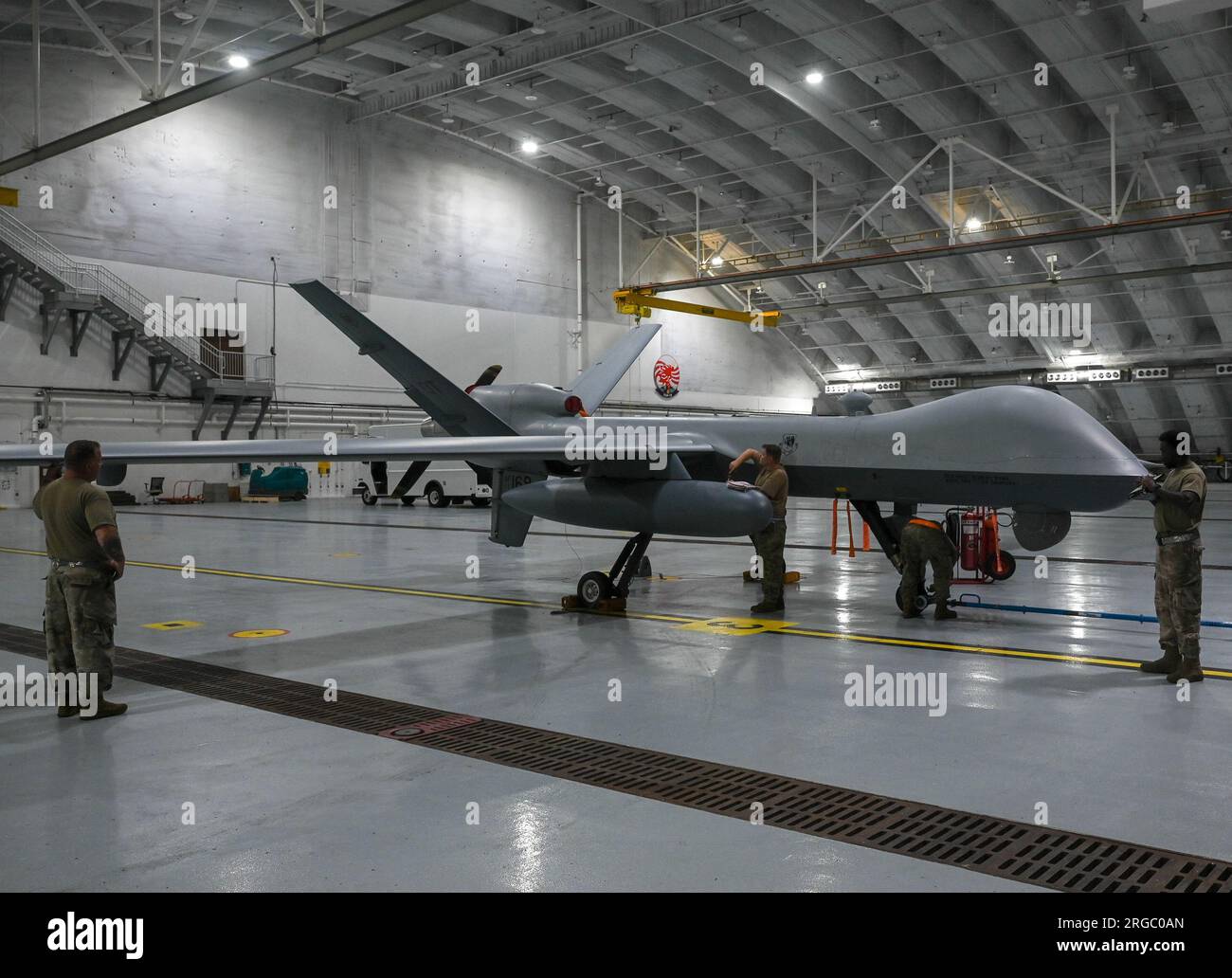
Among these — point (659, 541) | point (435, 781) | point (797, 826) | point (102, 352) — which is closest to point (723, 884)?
point (797, 826)

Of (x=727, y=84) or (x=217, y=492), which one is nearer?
(x=727, y=84)

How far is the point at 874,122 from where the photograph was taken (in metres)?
28.6

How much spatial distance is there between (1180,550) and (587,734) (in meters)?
4.57

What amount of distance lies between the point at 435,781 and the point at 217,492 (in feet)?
99.6

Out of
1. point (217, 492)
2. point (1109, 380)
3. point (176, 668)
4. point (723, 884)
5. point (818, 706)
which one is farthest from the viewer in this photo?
point (1109, 380)

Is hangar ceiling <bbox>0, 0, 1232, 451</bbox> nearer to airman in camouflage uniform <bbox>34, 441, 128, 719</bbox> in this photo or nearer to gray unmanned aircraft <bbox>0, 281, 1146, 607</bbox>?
gray unmanned aircraft <bbox>0, 281, 1146, 607</bbox>

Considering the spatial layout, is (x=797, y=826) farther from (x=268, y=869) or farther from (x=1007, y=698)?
(x=1007, y=698)

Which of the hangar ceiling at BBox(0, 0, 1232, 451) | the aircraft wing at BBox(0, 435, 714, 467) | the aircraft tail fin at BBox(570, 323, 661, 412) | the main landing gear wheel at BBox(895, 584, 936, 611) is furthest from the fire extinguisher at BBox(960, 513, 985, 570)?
the hangar ceiling at BBox(0, 0, 1232, 451)

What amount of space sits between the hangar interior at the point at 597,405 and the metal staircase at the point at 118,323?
154 millimetres

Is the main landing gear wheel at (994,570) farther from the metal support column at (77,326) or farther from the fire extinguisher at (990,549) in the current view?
the metal support column at (77,326)

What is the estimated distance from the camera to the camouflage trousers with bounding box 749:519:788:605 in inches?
406

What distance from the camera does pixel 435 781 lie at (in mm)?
4938

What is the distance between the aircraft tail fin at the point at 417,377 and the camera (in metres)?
11.0

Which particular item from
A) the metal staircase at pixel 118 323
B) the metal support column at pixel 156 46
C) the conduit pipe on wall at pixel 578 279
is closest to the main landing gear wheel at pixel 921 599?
the metal support column at pixel 156 46
